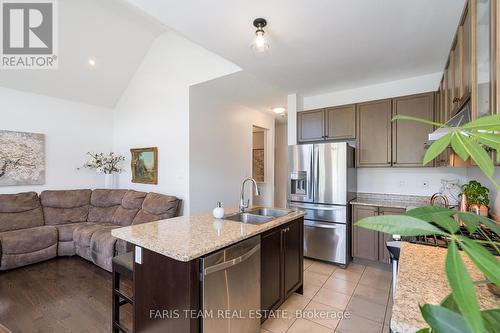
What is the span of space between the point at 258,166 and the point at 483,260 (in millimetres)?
5596

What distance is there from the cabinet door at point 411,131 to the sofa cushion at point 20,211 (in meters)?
5.46

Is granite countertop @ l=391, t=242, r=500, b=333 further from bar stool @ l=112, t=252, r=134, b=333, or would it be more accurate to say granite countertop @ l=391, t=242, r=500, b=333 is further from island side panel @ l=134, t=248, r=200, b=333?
bar stool @ l=112, t=252, r=134, b=333

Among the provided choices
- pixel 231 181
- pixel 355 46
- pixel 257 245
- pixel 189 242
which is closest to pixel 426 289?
pixel 257 245

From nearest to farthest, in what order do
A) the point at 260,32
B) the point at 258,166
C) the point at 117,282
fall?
the point at 117,282 → the point at 260,32 → the point at 258,166

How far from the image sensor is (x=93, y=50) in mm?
4031

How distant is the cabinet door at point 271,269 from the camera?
1952 millimetres

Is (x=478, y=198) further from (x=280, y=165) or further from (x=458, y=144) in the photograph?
(x=280, y=165)

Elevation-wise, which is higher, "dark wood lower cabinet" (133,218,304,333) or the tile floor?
"dark wood lower cabinet" (133,218,304,333)

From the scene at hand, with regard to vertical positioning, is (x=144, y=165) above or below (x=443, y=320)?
above

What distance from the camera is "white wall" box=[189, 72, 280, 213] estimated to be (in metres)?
3.85

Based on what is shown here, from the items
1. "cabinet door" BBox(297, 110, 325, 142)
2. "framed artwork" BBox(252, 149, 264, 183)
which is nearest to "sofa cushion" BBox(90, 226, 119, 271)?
"cabinet door" BBox(297, 110, 325, 142)

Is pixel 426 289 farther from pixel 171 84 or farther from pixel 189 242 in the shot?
pixel 171 84

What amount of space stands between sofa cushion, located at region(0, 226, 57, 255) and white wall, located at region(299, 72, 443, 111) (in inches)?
180

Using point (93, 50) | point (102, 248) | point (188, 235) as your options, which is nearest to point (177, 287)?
point (188, 235)
